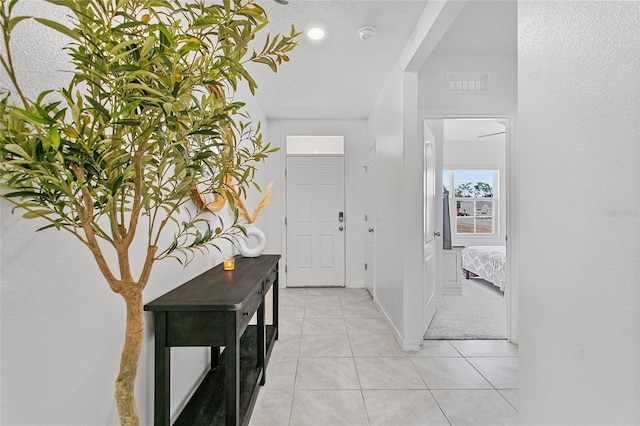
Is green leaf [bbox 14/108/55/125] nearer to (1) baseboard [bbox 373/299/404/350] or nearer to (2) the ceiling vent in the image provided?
(2) the ceiling vent

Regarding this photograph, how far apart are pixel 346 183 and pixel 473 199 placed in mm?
3313

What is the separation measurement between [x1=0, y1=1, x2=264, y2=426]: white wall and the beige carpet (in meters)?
2.65

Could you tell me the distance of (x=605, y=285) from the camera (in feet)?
2.85

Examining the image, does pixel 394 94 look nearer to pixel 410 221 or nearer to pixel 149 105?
pixel 410 221

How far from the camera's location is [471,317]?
3.56 metres

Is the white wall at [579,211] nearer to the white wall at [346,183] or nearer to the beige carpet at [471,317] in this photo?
the beige carpet at [471,317]

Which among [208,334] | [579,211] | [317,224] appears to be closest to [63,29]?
[208,334]

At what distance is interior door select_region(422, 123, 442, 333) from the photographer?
2.96m

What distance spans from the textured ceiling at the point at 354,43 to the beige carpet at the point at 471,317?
8.74 feet

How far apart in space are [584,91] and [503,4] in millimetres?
1772

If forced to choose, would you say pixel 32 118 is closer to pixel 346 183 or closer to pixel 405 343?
pixel 405 343

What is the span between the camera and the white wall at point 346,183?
483cm

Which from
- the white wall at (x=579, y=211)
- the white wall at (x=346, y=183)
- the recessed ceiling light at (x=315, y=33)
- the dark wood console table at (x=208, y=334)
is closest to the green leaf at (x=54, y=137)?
the dark wood console table at (x=208, y=334)

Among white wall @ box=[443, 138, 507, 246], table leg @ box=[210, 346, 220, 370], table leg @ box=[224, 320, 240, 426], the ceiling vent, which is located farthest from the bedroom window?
table leg @ box=[224, 320, 240, 426]
